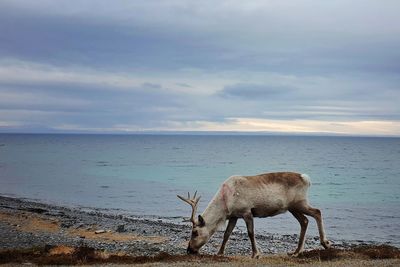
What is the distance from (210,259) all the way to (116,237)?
358 inches

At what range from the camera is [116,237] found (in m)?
21.4

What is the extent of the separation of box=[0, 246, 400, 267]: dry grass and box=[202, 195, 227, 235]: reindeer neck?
32.1 inches


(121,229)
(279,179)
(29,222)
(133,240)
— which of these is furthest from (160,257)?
(29,222)

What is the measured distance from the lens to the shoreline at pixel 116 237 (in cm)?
1808

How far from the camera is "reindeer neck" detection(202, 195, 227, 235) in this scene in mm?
13875

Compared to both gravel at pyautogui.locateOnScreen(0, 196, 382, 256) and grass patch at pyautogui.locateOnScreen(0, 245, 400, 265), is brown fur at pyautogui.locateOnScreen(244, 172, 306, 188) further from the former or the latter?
gravel at pyautogui.locateOnScreen(0, 196, 382, 256)

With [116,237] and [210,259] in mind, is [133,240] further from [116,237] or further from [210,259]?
[210,259]

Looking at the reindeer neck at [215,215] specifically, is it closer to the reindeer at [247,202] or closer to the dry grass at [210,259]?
the reindeer at [247,202]

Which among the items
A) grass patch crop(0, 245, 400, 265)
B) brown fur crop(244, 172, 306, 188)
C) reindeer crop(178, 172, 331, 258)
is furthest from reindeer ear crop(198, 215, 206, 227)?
brown fur crop(244, 172, 306, 188)

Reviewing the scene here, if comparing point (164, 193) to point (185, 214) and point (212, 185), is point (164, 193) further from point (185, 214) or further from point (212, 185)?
point (185, 214)

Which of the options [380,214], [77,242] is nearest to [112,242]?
[77,242]

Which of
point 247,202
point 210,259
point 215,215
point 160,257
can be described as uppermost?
point 247,202

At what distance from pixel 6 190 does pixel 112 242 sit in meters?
29.8

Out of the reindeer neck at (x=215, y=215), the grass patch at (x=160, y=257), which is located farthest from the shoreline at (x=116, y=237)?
the reindeer neck at (x=215, y=215)
